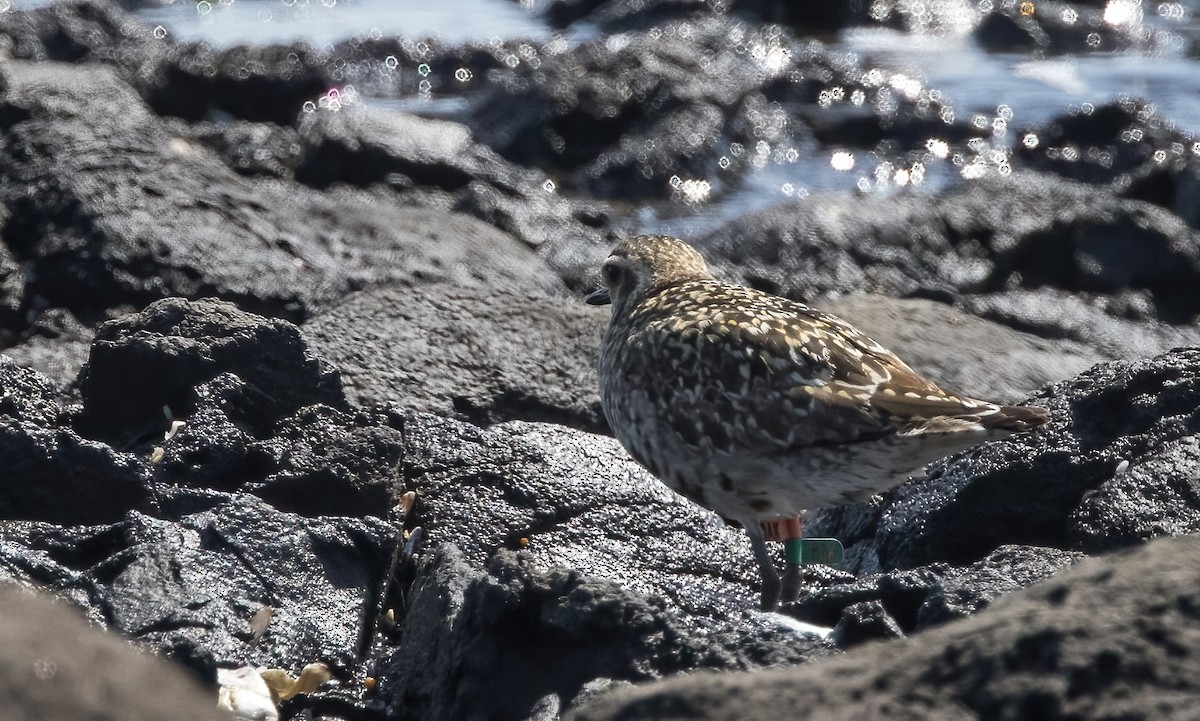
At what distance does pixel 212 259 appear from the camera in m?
Result: 8.78

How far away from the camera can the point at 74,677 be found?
103 inches

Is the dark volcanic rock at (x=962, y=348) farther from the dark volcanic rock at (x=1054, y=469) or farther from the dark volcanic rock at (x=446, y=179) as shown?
the dark volcanic rock at (x=446, y=179)

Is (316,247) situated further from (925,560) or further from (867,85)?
(867,85)

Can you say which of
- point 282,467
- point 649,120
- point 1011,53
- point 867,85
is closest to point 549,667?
point 282,467

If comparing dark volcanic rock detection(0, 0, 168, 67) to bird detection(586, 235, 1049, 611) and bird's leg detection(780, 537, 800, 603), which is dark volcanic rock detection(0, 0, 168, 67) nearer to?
bird detection(586, 235, 1049, 611)

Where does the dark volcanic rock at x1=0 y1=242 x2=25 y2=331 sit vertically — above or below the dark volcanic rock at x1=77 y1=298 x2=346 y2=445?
below

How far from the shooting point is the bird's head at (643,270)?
22.0ft

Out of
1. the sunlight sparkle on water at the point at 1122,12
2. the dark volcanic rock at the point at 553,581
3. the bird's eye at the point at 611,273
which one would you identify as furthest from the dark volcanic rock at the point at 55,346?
the sunlight sparkle on water at the point at 1122,12

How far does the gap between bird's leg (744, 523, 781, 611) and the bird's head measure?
4.29 feet

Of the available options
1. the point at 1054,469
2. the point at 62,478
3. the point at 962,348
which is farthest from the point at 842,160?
the point at 62,478

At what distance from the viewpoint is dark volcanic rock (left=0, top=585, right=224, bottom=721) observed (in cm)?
256

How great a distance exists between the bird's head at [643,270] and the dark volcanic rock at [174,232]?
258 cm

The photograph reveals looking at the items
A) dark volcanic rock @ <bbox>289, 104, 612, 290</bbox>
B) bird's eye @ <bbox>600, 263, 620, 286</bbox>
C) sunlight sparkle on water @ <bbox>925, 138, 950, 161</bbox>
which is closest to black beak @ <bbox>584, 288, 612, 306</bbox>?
bird's eye @ <bbox>600, 263, 620, 286</bbox>

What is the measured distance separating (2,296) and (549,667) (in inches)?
211
